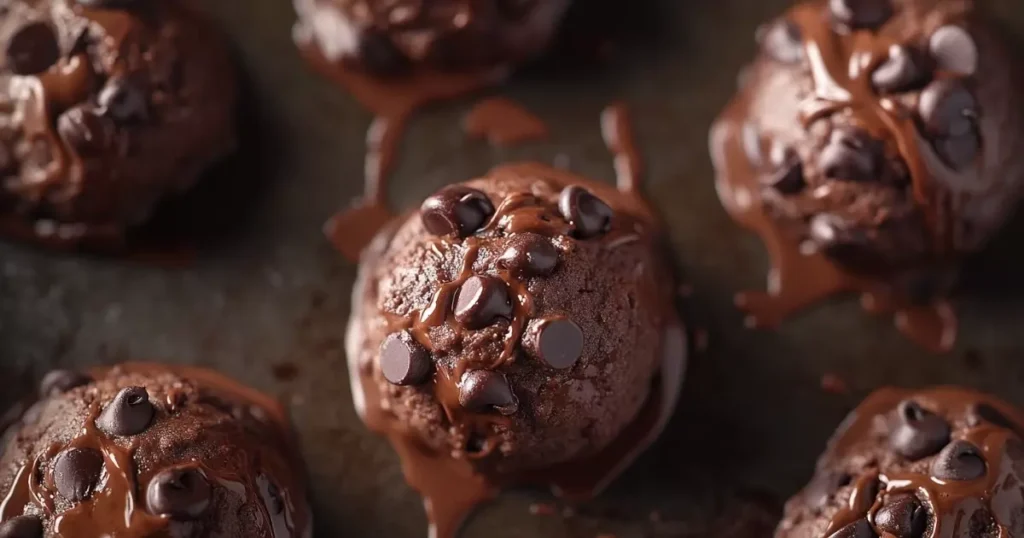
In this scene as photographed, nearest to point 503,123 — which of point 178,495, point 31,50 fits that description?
point 31,50

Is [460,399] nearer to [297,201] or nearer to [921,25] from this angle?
[297,201]

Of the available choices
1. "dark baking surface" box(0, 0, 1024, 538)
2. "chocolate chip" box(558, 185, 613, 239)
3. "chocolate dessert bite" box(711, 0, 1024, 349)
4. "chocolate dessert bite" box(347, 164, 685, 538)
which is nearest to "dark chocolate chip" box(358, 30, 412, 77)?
"dark baking surface" box(0, 0, 1024, 538)

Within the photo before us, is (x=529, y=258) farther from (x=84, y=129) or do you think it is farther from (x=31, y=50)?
(x=31, y=50)

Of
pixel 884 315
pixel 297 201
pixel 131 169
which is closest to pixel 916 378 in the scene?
pixel 884 315

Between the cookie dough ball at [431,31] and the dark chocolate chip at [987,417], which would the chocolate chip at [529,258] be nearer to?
the cookie dough ball at [431,31]

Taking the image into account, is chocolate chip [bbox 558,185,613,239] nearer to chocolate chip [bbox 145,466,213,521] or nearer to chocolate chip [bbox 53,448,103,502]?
chocolate chip [bbox 145,466,213,521]
